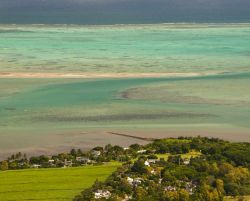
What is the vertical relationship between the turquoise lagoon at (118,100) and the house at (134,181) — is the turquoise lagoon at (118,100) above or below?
above

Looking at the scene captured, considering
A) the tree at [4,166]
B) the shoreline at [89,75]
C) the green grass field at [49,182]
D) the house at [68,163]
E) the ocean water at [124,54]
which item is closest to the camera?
the green grass field at [49,182]

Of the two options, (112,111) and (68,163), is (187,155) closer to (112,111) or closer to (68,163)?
(68,163)

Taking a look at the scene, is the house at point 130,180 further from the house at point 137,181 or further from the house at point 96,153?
the house at point 96,153

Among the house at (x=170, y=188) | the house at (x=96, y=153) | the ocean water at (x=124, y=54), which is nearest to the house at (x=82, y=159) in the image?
the house at (x=96, y=153)

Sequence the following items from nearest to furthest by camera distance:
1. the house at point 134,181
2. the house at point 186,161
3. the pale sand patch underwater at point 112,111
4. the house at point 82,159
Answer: the house at point 134,181 < the house at point 186,161 < the house at point 82,159 < the pale sand patch underwater at point 112,111

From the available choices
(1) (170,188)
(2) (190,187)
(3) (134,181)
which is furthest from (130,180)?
(2) (190,187)

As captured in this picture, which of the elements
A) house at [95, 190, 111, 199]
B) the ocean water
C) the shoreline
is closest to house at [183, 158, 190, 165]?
house at [95, 190, 111, 199]

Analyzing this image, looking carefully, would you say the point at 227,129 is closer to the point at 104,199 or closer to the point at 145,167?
the point at 145,167
